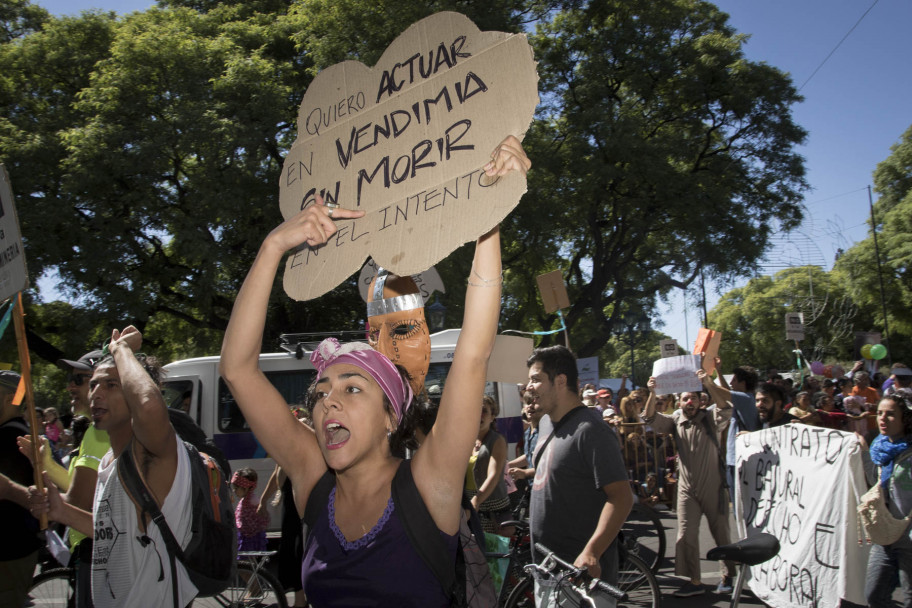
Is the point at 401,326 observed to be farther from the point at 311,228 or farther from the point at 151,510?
the point at 151,510

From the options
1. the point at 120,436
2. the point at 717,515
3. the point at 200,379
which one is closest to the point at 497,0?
the point at 200,379

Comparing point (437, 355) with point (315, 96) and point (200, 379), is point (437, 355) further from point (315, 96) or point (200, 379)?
point (315, 96)

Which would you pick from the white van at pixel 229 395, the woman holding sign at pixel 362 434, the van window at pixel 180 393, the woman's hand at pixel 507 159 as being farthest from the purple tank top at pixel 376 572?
the van window at pixel 180 393

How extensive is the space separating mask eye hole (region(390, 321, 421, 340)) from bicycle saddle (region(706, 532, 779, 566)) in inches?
68.4

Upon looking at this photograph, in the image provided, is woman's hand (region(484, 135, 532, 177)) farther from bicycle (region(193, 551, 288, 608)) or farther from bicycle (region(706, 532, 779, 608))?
bicycle (region(193, 551, 288, 608))

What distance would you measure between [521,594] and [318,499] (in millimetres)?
3379

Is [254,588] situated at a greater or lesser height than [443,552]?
lesser

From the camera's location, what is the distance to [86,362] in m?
4.06

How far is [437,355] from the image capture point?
1067 centimetres

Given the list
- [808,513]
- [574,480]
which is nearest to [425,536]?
[574,480]

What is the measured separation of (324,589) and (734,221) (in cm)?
1969

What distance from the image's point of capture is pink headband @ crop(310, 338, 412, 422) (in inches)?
79.6

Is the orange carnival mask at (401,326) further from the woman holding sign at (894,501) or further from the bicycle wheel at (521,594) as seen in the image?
the woman holding sign at (894,501)

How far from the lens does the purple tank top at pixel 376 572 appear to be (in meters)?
1.83
